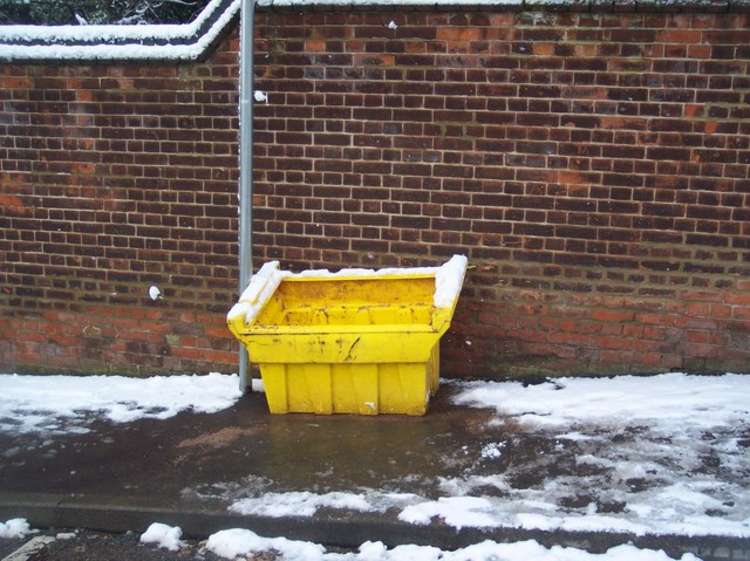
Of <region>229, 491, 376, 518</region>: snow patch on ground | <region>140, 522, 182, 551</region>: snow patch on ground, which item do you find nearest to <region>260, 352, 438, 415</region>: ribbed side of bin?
<region>229, 491, 376, 518</region>: snow patch on ground

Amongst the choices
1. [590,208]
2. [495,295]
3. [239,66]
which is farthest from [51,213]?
[590,208]

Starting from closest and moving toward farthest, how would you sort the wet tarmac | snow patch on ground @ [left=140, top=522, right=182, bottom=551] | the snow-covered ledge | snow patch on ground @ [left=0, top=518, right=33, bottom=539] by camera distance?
snow patch on ground @ [left=140, top=522, right=182, bottom=551], snow patch on ground @ [left=0, top=518, right=33, bottom=539], the wet tarmac, the snow-covered ledge

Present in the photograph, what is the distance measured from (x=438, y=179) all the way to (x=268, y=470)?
7.07ft

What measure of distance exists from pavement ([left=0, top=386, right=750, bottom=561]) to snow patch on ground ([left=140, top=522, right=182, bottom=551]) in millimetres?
46

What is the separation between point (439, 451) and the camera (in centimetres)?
404

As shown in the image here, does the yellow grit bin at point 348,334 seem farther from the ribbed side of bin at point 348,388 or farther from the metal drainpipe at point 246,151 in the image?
the metal drainpipe at point 246,151

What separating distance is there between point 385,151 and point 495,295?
3.91ft

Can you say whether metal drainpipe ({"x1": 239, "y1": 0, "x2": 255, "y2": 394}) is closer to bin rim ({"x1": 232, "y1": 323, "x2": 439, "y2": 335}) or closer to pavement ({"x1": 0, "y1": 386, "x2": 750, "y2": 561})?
bin rim ({"x1": 232, "y1": 323, "x2": 439, "y2": 335})

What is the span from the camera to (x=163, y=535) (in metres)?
3.50

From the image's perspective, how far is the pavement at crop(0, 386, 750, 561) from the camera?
335cm

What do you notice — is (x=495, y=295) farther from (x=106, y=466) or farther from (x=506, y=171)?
(x=106, y=466)

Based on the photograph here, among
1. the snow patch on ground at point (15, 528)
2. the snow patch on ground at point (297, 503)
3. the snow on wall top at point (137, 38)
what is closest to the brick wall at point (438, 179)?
the snow on wall top at point (137, 38)

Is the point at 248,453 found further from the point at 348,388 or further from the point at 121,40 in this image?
the point at 121,40

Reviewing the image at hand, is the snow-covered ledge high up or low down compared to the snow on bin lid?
up
